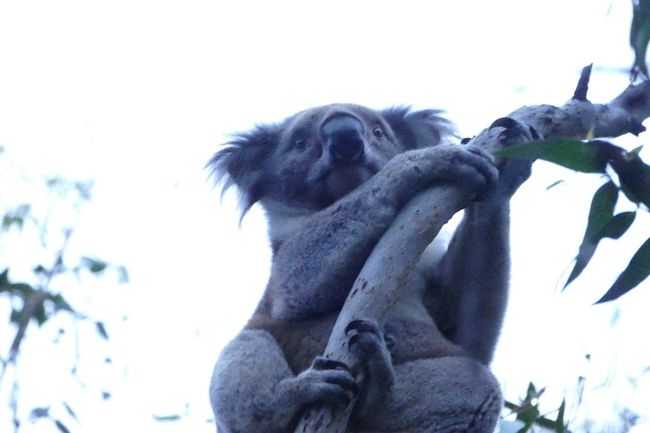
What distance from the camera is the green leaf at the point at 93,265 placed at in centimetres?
388

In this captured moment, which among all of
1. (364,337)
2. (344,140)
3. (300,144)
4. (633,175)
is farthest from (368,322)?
(300,144)

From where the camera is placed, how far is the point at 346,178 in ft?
11.8

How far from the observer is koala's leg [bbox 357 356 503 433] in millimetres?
2904

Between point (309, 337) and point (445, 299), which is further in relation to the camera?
point (445, 299)

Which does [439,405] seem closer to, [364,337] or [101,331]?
[364,337]

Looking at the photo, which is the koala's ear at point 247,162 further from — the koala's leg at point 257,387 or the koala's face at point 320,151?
the koala's leg at point 257,387

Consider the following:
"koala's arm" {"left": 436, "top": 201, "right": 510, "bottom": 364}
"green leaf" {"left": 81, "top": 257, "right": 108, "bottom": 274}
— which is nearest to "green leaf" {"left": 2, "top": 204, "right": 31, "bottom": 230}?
"green leaf" {"left": 81, "top": 257, "right": 108, "bottom": 274}

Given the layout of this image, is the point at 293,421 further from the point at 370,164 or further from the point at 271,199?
the point at 271,199

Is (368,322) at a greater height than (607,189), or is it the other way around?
(607,189)

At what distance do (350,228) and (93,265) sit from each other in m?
1.30

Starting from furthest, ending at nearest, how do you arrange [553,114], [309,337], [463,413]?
[309,337]
[463,413]
[553,114]

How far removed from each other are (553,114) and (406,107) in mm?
1726

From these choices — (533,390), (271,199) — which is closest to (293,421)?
(533,390)

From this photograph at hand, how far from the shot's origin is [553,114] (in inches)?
108
